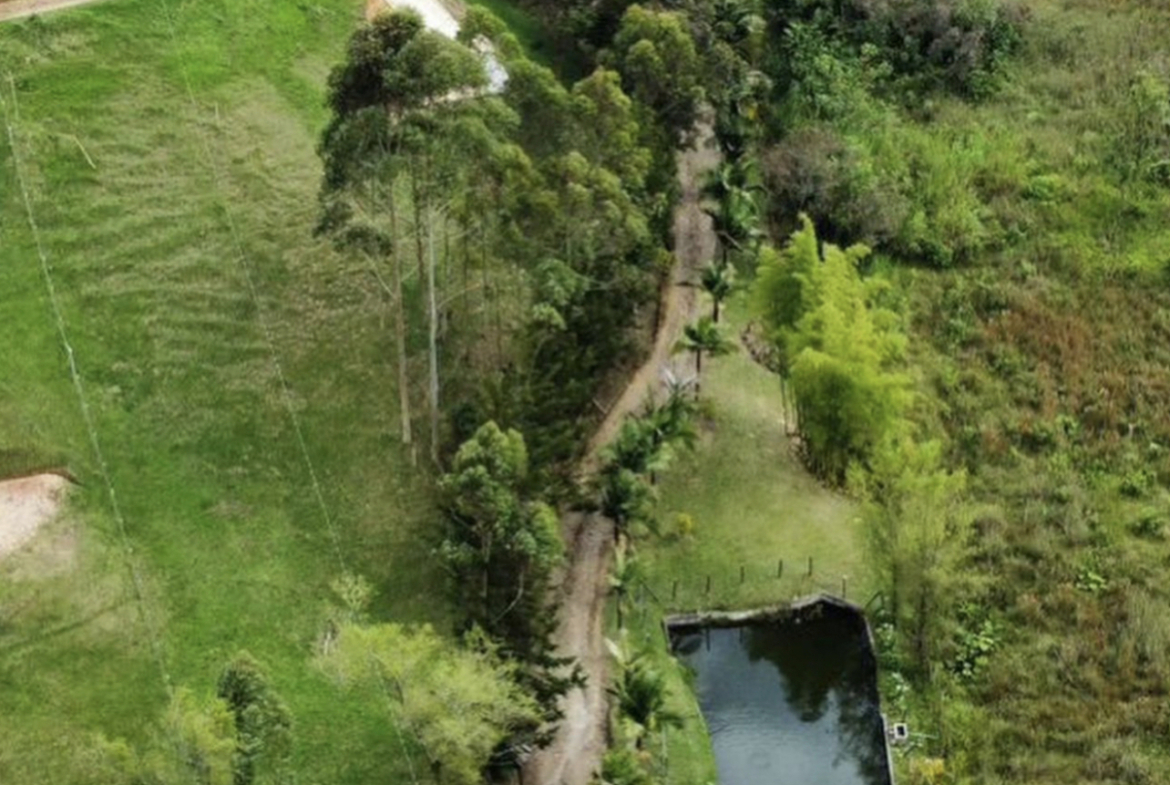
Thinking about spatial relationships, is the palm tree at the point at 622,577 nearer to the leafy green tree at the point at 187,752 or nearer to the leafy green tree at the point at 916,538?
the leafy green tree at the point at 916,538

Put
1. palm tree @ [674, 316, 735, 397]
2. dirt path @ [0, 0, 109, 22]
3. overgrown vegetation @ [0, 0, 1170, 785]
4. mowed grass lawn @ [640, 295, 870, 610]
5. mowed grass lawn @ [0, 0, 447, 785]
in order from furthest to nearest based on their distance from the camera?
dirt path @ [0, 0, 109, 22] < palm tree @ [674, 316, 735, 397] < mowed grass lawn @ [640, 295, 870, 610] < mowed grass lawn @ [0, 0, 447, 785] < overgrown vegetation @ [0, 0, 1170, 785]

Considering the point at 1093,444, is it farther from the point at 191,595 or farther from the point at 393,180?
the point at 191,595

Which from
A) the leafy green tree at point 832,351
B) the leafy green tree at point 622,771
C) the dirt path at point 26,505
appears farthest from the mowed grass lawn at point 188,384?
the leafy green tree at point 832,351

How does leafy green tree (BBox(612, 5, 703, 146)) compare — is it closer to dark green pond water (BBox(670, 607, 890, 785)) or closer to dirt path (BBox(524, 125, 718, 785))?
dirt path (BBox(524, 125, 718, 785))

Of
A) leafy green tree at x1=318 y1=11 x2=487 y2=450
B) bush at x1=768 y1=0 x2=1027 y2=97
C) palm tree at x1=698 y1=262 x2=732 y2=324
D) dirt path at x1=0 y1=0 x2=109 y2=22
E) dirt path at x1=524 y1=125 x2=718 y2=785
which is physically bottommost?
dirt path at x1=524 y1=125 x2=718 y2=785

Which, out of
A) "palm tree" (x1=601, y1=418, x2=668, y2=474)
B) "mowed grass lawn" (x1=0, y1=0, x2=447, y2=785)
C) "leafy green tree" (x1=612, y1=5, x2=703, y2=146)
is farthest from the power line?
"leafy green tree" (x1=612, y1=5, x2=703, y2=146)

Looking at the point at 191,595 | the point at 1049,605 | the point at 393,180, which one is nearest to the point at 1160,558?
the point at 1049,605

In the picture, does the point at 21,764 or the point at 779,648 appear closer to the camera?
the point at 21,764
